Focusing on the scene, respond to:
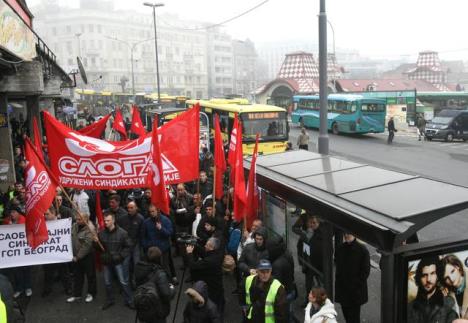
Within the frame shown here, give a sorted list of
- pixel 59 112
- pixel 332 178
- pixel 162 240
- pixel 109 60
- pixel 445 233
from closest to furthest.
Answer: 1. pixel 332 178
2. pixel 162 240
3. pixel 445 233
4. pixel 59 112
5. pixel 109 60

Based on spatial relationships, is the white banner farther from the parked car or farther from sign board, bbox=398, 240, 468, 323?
the parked car

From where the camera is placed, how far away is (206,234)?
716 centimetres

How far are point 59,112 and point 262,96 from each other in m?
34.4

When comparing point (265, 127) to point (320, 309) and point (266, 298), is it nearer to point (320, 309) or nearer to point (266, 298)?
point (266, 298)

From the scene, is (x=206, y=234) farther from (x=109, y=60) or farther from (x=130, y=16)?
(x=130, y=16)

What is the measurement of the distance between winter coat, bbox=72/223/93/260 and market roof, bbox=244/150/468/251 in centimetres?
292

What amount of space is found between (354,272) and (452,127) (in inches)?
991

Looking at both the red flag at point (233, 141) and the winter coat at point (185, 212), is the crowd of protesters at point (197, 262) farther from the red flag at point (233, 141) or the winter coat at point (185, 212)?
the red flag at point (233, 141)

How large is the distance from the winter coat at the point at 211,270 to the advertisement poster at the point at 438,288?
2353mm

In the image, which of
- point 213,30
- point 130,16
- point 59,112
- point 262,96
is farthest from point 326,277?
point 213,30

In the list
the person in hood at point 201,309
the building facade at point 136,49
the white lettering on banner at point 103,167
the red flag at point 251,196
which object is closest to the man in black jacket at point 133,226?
the white lettering on banner at point 103,167

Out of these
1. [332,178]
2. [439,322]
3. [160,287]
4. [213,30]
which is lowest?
[439,322]

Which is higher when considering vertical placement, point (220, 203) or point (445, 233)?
point (220, 203)

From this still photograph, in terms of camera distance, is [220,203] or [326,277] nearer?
[326,277]
